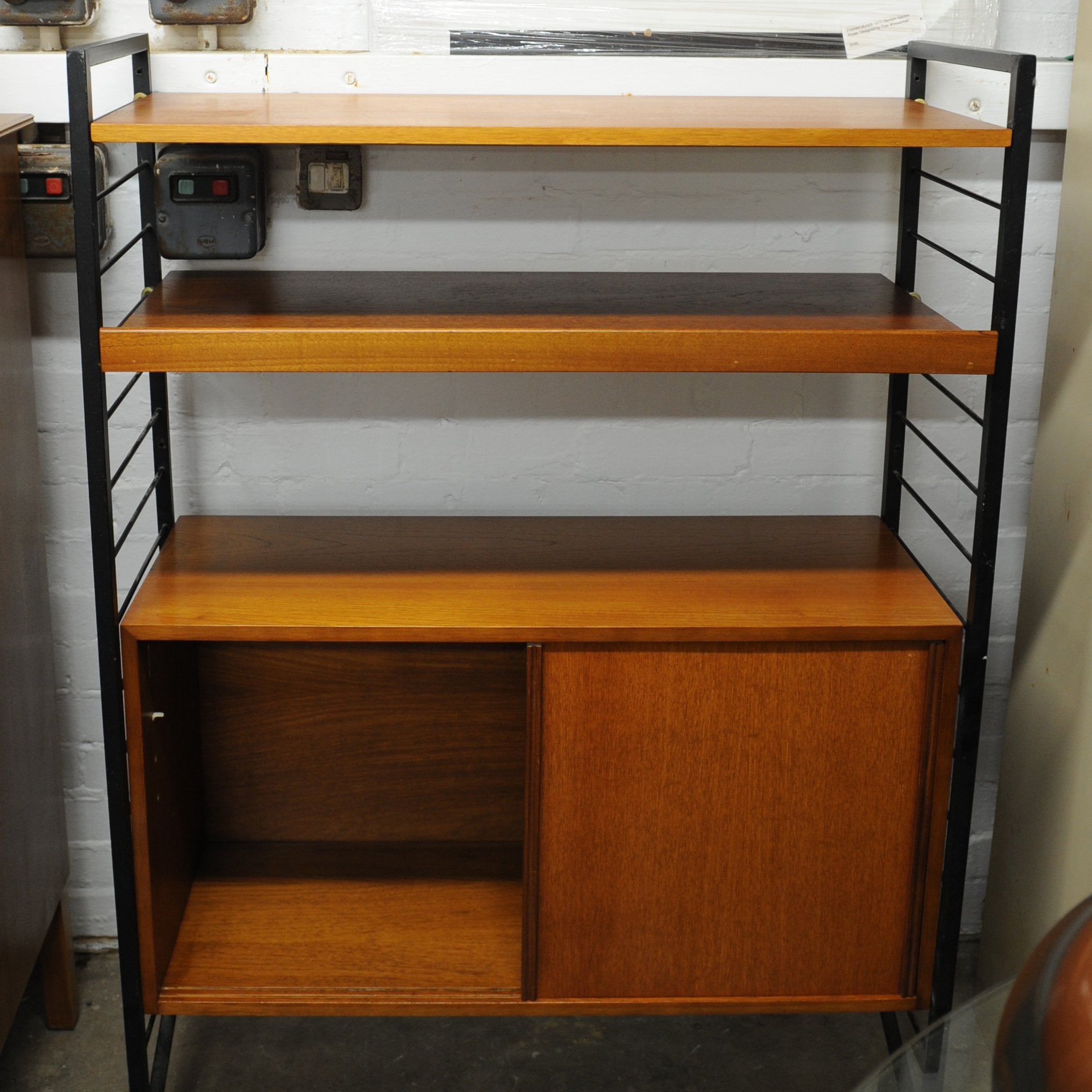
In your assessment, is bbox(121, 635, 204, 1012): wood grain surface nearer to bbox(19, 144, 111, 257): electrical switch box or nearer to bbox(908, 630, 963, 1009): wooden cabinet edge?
bbox(19, 144, 111, 257): electrical switch box

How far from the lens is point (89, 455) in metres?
1.75

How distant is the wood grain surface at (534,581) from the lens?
71.9 inches

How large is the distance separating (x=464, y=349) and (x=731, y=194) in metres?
0.71

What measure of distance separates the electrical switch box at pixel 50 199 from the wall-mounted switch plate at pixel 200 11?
0.23m

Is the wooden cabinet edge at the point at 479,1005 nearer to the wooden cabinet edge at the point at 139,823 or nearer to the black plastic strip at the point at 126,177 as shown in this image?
the wooden cabinet edge at the point at 139,823

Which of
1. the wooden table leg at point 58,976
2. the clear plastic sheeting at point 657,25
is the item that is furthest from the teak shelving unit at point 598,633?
the wooden table leg at point 58,976

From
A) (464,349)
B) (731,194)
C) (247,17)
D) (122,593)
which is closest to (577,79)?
(731,194)

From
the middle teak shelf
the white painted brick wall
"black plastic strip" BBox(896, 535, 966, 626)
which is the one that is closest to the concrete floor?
the white painted brick wall

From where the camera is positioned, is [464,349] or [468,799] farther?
[468,799]

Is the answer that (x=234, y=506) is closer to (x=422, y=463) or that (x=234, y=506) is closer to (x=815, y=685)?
(x=422, y=463)

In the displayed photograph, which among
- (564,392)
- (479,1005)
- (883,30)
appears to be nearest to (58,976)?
(479,1005)

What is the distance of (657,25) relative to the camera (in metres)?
2.10

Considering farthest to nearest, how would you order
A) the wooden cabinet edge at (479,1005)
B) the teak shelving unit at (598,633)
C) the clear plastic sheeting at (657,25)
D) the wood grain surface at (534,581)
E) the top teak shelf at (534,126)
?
the clear plastic sheeting at (657,25), the wooden cabinet edge at (479,1005), the wood grain surface at (534,581), the teak shelving unit at (598,633), the top teak shelf at (534,126)

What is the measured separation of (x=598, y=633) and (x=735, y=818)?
358mm
